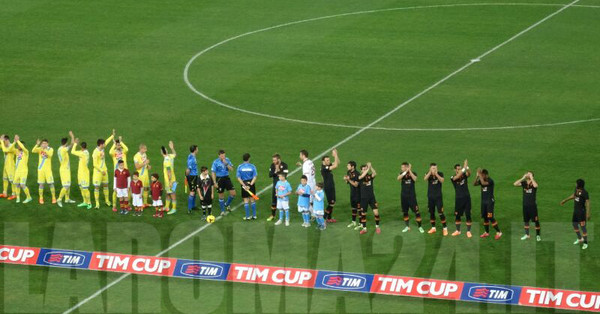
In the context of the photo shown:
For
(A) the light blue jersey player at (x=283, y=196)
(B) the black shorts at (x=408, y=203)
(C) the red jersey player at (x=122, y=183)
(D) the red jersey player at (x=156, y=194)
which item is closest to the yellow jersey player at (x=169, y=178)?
(D) the red jersey player at (x=156, y=194)

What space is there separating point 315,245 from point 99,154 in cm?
725

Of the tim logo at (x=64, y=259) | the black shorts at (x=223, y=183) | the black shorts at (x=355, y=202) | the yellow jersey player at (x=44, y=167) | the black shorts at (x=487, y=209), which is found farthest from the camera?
the yellow jersey player at (x=44, y=167)

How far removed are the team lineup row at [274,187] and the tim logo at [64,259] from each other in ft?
11.3

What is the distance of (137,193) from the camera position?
35.7 metres

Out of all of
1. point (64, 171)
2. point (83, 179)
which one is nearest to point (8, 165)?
point (64, 171)

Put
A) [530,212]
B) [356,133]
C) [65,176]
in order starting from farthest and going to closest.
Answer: [356,133], [65,176], [530,212]

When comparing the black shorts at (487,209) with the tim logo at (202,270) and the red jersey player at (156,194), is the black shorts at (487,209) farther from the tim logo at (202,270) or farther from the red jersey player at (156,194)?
the red jersey player at (156,194)

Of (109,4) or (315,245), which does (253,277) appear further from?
(109,4)

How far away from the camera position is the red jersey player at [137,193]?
35562 mm

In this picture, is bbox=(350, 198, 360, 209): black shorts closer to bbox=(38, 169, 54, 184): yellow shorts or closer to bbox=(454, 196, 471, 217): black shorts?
bbox=(454, 196, 471, 217): black shorts

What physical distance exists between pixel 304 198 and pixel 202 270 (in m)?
4.16

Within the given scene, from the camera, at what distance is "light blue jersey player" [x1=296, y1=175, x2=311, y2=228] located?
113ft

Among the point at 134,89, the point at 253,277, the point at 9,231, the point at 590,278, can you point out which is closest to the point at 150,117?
the point at 134,89

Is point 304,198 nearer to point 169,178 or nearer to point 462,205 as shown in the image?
point 169,178
